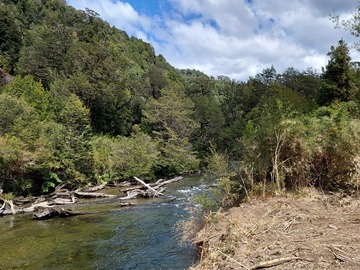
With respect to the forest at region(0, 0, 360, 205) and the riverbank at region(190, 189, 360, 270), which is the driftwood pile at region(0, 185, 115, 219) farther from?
the riverbank at region(190, 189, 360, 270)

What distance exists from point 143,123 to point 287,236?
1712 inches

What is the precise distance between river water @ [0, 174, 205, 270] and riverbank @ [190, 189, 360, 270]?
2379 millimetres

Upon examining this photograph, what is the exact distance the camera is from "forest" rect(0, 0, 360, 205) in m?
12.0

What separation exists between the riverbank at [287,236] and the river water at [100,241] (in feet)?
7.81

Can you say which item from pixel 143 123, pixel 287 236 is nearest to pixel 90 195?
pixel 287 236

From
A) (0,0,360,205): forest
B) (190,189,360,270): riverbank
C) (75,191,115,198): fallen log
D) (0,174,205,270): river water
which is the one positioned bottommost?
(0,174,205,270): river water

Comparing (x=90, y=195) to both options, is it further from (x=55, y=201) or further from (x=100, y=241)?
(x=100, y=241)

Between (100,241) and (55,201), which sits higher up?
(55,201)

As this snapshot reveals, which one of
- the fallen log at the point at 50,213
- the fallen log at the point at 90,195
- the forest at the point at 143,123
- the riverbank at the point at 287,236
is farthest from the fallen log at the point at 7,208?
the riverbank at the point at 287,236

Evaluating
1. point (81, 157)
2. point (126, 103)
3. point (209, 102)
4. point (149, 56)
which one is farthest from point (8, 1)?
point (81, 157)

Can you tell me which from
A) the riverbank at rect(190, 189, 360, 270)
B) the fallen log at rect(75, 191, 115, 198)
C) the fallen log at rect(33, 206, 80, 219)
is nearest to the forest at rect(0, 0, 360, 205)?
the riverbank at rect(190, 189, 360, 270)

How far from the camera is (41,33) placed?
56.5 meters

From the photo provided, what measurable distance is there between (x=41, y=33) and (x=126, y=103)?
1935 cm

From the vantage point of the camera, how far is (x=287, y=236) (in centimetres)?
718
